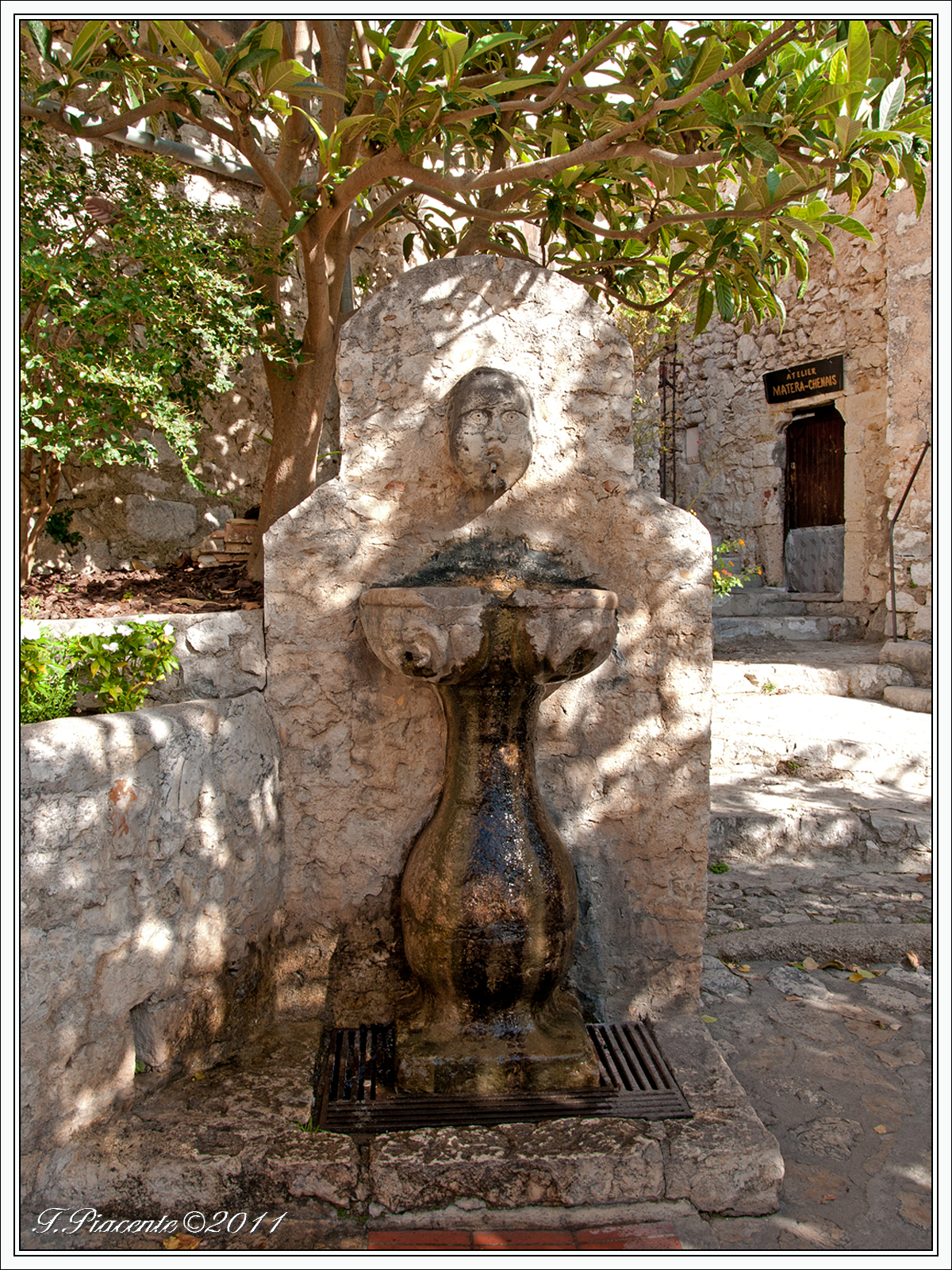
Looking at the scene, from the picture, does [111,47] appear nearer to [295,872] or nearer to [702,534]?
[702,534]

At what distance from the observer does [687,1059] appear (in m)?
2.22

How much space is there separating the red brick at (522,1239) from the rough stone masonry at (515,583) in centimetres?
75

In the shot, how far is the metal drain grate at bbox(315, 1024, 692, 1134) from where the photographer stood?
196cm

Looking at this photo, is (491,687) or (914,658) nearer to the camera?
(491,687)

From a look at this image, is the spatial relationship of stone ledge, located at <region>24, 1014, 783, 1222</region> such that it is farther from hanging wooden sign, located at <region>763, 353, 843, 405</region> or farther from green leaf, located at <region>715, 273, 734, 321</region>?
hanging wooden sign, located at <region>763, 353, 843, 405</region>

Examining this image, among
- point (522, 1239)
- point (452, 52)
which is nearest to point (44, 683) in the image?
point (522, 1239)

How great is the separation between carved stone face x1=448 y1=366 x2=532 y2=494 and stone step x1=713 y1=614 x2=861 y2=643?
5.88m

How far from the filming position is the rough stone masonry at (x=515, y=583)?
2.39 metres

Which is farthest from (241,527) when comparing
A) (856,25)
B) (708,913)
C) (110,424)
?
(856,25)

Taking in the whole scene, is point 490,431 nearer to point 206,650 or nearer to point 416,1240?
point 206,650

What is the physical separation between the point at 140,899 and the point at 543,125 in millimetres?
3107

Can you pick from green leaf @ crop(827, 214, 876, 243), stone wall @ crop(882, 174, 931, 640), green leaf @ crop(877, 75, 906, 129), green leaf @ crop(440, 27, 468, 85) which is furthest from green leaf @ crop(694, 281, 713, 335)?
stone wall @ crop(882, 174, 931, 640)

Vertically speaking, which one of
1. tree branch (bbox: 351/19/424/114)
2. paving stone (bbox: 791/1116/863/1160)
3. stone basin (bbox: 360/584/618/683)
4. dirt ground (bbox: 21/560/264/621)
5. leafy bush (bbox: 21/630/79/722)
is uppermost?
tree branch (bbox: 351/19/424/114)

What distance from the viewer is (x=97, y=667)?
Result: 204cm
